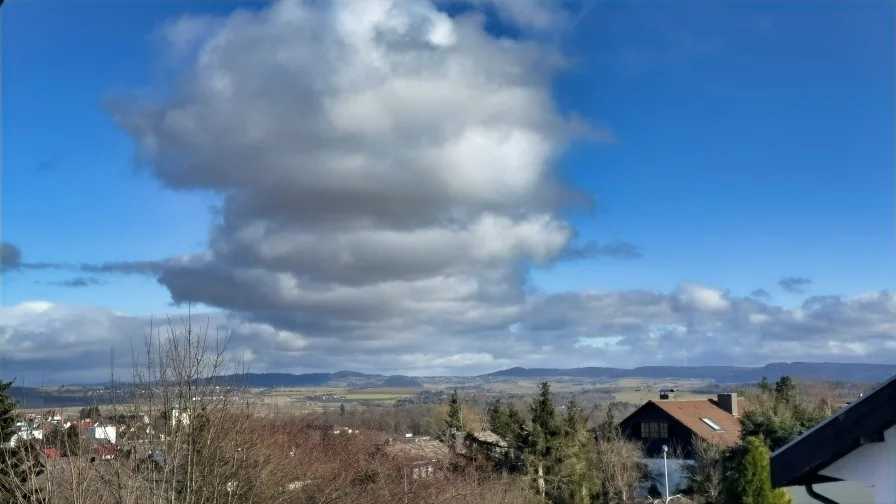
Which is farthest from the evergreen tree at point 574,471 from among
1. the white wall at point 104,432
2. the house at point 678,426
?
the white wall at point 104,432

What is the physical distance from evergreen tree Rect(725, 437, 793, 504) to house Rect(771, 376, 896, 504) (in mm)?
21255

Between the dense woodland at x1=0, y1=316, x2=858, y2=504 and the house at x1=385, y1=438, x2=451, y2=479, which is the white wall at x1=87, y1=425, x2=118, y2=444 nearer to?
the dense woodland at x1=0, y1=316, x2=858, y2=504

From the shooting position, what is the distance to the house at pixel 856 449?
4.11 metres

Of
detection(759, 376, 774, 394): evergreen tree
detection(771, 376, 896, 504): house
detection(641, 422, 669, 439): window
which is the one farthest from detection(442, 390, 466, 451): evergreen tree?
detection(771, 376, 896, 504): house

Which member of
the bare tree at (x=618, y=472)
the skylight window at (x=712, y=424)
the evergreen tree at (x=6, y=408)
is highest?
the evergreen tree at (x=6, y=408)

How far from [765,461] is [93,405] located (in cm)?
2144

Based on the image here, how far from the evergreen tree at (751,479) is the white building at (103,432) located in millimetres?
19787

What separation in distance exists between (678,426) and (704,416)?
4291 mm

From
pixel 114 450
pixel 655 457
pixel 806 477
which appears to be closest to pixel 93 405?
pixel 114 450

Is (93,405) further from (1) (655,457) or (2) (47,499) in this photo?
(1) (655,457)

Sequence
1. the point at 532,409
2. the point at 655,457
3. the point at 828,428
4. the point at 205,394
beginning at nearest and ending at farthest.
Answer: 1. the point at 828,428
2. the point at 205,394
3. the point at 532,409
4. the point at 655,457

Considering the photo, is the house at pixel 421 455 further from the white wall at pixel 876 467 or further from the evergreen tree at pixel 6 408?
the white wall at pixel 876 467

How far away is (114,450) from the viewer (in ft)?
38.8

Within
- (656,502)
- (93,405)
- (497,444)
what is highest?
(93,405)
